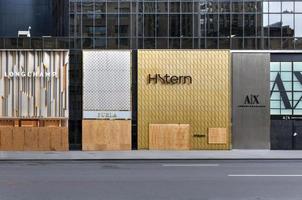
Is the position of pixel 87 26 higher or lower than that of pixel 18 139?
higher

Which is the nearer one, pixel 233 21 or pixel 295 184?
pixel 295 184

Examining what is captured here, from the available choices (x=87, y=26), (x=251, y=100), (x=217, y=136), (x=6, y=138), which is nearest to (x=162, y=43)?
(x=87, y=26)

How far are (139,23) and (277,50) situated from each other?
8.42 m

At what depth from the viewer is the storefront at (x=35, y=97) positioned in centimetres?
3606

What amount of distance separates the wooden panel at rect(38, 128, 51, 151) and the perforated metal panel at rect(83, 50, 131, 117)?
2624 millimetres

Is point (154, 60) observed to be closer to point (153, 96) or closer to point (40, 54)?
point (153, 96)

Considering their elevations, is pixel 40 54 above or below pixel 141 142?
above

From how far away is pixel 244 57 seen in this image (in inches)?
1458

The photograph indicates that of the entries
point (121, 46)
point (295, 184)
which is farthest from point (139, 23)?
point (295, 184)

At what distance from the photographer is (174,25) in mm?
37250

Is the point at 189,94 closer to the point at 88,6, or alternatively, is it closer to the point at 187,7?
the point at 187,7

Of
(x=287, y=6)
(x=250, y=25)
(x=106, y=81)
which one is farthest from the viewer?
(x=287, y=6)

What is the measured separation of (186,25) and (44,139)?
1082cm

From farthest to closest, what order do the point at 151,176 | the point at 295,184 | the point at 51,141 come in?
the point at 51,141
the point at 151,176
the point at 295,184
